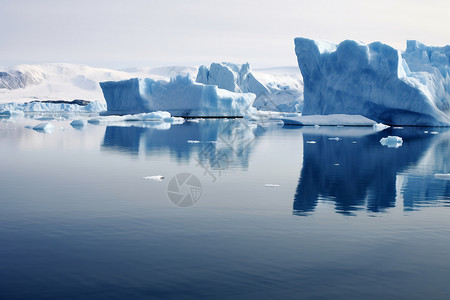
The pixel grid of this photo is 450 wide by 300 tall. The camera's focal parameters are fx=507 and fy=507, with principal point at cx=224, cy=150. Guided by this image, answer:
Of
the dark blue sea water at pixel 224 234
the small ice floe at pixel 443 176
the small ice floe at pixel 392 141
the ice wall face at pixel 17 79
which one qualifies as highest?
the ice wall face at pixel 17 79

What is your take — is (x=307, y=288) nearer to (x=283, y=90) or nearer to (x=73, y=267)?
(x=73, y=267)

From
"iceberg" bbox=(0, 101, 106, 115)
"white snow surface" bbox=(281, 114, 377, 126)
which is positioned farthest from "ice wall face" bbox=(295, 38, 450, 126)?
"iceberg" bbox=(0, 101, 106, 115)

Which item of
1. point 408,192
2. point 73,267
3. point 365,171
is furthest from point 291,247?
point 365,171

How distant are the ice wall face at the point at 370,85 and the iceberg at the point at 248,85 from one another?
2398 cm

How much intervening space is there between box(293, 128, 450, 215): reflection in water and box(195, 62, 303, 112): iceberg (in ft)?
152

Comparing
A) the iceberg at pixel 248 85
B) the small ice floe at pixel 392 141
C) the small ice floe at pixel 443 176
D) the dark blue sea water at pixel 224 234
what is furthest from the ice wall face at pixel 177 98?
the small ice floe at pixel 443 176

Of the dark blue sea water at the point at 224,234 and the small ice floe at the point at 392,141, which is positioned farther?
the small ice floe at the point at 392,141

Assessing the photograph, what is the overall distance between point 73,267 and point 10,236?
4.76 feet

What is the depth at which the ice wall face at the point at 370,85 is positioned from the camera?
34.2 m

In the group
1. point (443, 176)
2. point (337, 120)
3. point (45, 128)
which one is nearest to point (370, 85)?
point (337, 120)

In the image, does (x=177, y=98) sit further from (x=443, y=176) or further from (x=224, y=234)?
(x=224, y=234)

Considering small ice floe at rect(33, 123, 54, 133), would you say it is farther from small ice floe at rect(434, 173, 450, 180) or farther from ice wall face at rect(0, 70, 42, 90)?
ice wall face at rect(0, 70, 42, 90)

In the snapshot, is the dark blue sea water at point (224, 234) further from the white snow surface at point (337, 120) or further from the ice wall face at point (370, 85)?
the white snow surface at point (337, 120)

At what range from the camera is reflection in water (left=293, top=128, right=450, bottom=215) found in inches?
328
